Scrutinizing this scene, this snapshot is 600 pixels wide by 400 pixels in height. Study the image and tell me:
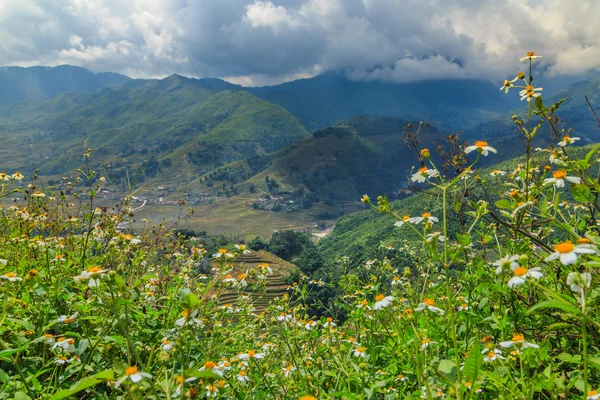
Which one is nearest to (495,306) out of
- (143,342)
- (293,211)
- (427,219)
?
(427,219)

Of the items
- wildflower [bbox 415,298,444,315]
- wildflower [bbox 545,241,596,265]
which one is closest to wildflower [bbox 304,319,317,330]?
wildflower [bbox 415,298,444,315]

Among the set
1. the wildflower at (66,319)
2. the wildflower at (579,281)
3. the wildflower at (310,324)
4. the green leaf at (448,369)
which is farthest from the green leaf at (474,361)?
the wildflower at (310,324)

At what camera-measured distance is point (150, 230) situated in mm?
5348

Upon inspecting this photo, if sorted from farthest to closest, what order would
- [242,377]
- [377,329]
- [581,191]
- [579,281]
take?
[377,329]
[242,377]
[581,191]
[579,281]

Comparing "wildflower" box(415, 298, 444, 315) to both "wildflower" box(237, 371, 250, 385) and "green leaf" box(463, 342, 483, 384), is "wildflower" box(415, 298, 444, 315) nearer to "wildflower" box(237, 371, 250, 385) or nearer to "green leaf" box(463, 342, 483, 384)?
"green leaf" box(463, 342, 483, 384)

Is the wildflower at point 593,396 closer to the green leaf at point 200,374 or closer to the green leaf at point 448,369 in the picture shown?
the green leaf at point 448,369

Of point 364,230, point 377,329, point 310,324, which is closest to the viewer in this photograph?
point 377,329

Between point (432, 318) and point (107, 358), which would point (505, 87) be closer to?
point (432, 318)

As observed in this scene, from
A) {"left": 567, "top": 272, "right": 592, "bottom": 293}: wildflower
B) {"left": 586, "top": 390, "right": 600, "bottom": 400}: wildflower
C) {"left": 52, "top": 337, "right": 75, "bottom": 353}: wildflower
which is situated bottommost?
{"left": 52, "top": 337, "right": 75, "bottom": 353}: wildflower

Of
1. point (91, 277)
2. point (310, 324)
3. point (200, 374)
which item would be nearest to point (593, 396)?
point (200, 374)

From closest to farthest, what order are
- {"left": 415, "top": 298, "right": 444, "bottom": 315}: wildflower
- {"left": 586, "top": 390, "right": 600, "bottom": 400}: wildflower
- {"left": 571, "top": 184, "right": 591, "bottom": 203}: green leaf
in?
{"left": 586, "top": 390, "right": 600, "bottom": 400}: wildflower, {"left": 571, "top": 184, "right": 591, "bottom": 203}: green leaf, {"left": 415, "top": 298, "right": 444, "bottom": 315}: wildflower

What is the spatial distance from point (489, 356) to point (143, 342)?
2.55 metres

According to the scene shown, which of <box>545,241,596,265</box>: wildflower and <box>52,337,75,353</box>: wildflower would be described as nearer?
<box>545,241,596,265</box>: wildflower

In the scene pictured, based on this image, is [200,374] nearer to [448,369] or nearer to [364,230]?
[448,369]
